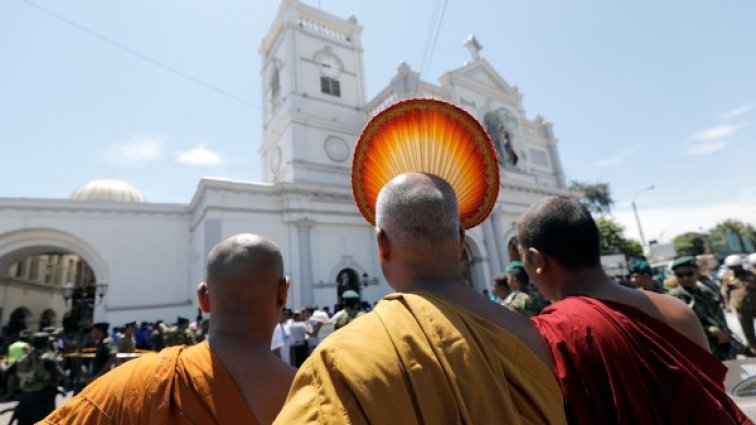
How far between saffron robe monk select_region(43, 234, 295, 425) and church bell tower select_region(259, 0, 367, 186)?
14.6m

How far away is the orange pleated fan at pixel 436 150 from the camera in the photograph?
1805 millimetres

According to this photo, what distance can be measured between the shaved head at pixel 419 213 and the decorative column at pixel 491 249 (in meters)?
18.2

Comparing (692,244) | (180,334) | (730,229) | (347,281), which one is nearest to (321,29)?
(347,281)

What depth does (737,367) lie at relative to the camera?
10.2 feet

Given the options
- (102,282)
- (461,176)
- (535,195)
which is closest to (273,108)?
(102,282)

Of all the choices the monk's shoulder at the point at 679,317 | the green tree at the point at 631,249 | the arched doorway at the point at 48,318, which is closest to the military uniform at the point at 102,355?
the monk's shoulder at the point at 679,317

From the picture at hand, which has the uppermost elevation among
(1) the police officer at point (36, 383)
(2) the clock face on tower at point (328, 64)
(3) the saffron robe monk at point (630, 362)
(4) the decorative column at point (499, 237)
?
(2) the clock face on tower at point (328, 64)

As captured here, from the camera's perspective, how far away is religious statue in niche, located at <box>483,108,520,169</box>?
21.1 metres

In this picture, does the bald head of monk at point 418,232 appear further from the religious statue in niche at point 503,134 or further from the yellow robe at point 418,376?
the religious statue in niche at point 503,134

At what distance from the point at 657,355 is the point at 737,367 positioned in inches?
110

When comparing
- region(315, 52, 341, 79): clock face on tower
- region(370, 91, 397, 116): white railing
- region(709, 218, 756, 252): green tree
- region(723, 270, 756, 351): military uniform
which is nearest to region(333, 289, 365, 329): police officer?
region(723, 270, 756, 351): military uniform

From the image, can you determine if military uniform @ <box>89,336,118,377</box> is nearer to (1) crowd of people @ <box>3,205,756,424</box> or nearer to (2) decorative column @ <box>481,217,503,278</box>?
(1) crowd of people @ <box>3,205,756,424</box>

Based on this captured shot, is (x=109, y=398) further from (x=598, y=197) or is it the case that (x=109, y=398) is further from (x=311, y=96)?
(x=598, y=197)

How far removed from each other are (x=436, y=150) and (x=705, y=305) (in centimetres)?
425
